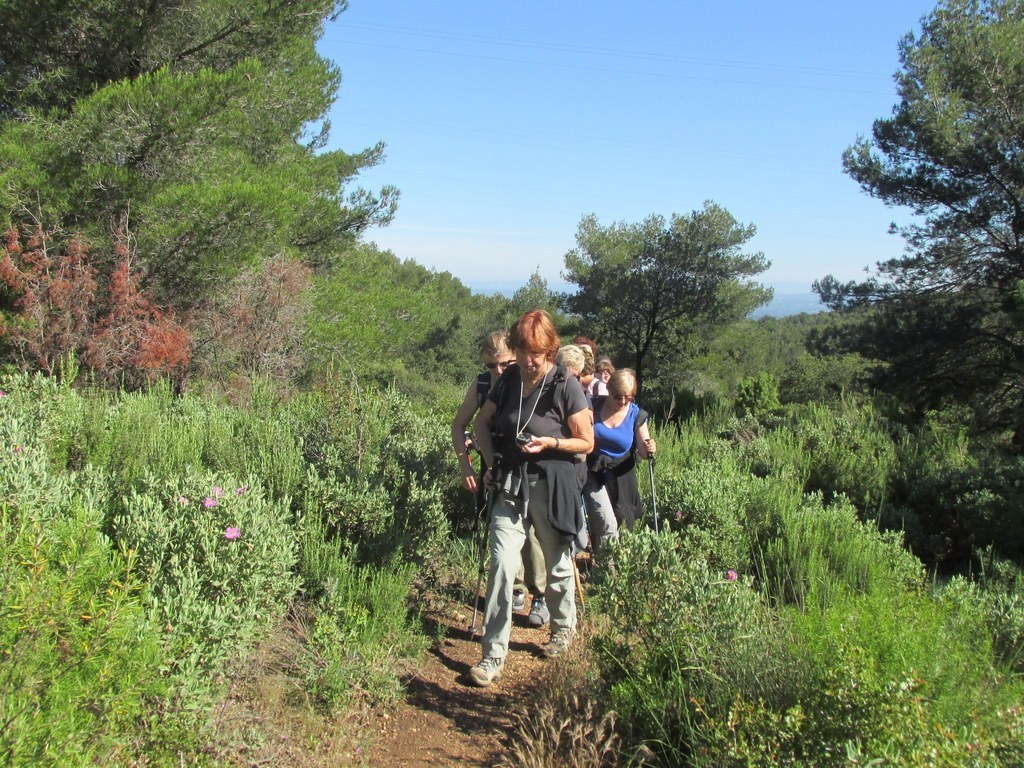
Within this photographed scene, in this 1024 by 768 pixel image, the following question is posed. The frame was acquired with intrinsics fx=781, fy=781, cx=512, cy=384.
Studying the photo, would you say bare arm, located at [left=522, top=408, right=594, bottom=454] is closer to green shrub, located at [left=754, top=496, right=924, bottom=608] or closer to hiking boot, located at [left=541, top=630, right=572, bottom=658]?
hiking boot, located at [left=541, top=630, right=572, bottom=658]

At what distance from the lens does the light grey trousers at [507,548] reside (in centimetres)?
363

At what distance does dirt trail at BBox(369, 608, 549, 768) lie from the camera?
3043 millimetres

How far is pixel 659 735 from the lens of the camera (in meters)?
2.70

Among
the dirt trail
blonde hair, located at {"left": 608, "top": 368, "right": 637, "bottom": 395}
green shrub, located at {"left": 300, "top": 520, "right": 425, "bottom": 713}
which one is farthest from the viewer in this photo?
blonde hair, located at {"left": 608, "top": 368, "right": 637, "bottom": 395}

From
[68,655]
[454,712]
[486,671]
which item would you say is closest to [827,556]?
[486,671]

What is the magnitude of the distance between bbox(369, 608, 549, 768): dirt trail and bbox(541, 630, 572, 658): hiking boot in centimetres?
10

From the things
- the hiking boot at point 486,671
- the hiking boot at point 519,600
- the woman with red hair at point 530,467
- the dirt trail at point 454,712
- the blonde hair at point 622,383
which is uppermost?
the blonde hair at point 622,383

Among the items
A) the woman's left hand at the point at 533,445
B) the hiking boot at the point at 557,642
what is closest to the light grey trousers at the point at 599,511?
the hiking boot at the point at 557,642

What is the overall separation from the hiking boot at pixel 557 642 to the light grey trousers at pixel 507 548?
240mm

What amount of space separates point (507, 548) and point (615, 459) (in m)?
1.32

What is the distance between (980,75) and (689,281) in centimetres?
1696

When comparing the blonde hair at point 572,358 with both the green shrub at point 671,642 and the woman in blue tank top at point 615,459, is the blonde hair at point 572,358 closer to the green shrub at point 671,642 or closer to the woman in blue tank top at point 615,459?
the woman in blue tank top at point 615,459

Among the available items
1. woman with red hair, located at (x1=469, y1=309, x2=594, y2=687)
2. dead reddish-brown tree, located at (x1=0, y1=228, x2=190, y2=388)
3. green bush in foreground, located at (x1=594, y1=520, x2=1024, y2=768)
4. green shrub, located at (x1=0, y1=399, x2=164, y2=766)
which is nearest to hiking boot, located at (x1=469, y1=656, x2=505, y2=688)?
woman with red hair, located at (x1=469, y1=309, x2=594, y2=687)

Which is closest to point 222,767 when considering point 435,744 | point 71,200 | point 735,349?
point 435,744
